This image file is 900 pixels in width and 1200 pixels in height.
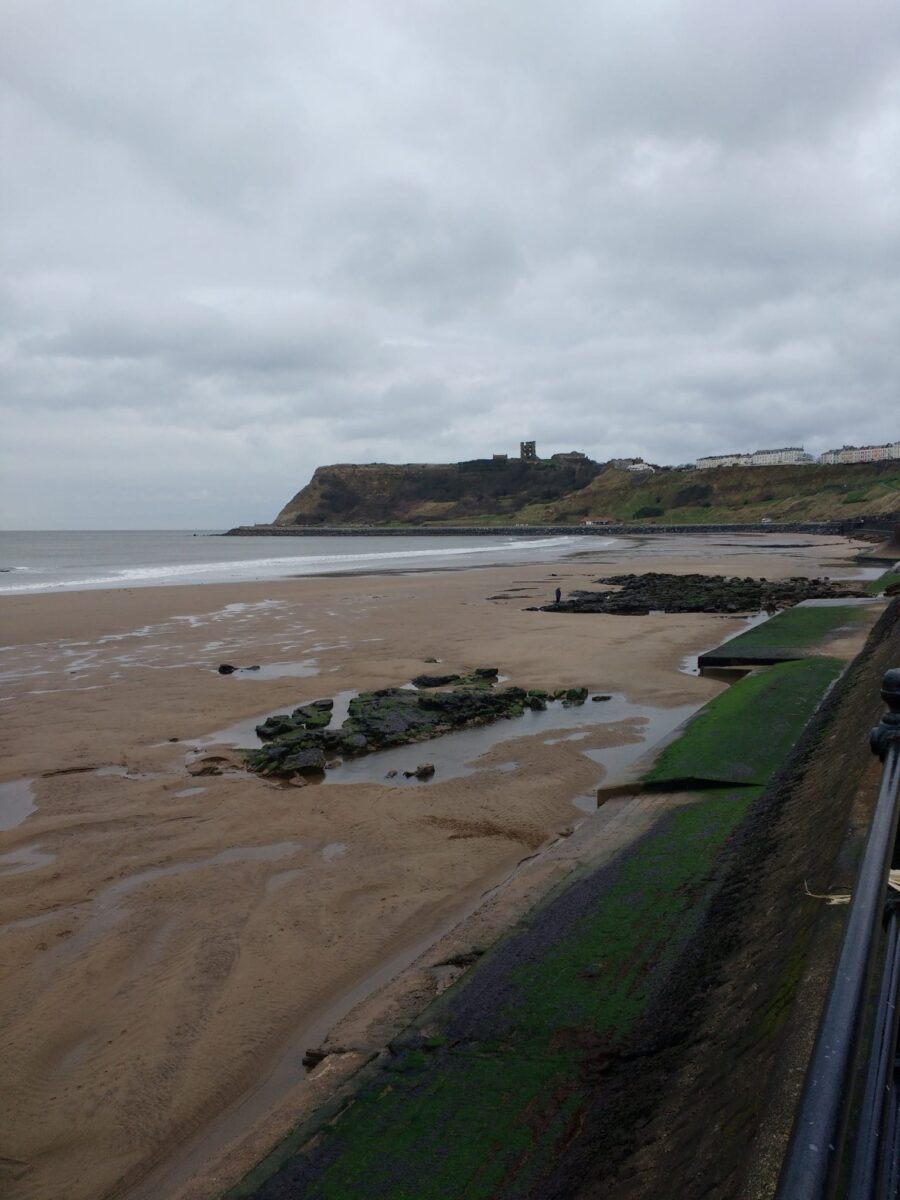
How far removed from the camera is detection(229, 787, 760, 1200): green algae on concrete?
3.01 metres

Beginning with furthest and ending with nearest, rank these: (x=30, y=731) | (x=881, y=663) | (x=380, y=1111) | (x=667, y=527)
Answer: (x=667, y=527) < (x=30, y=731) < (x=881, y=663) < (x=380, y=1111)

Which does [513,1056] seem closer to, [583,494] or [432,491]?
[583,494]

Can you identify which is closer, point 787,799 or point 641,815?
point 787,799

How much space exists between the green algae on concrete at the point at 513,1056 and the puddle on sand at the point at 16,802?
5772 mm

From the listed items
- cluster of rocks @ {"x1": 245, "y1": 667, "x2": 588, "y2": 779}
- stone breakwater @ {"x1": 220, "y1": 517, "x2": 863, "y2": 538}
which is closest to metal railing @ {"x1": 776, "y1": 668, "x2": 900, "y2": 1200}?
cluster of rocks @ {"x1": 245, "y1": 667, "x2": 588, "y2": 779}

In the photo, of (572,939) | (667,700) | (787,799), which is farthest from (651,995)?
(667,700)

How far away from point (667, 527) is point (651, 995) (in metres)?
114

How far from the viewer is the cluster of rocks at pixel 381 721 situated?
31.8 ft

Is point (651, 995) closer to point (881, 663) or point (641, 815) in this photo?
point (641, 815)

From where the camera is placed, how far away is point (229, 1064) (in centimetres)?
436

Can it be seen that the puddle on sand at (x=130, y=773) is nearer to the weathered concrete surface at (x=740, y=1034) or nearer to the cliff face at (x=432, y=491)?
the weathered concrete surface at (x=740, y=1034)

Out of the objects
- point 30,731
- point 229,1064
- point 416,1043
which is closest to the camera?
point 416,1043

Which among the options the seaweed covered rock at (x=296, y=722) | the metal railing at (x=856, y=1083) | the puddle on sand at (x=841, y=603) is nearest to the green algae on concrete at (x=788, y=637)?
the puddle on sand at (x=841, y=603)

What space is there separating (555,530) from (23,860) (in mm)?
123479
